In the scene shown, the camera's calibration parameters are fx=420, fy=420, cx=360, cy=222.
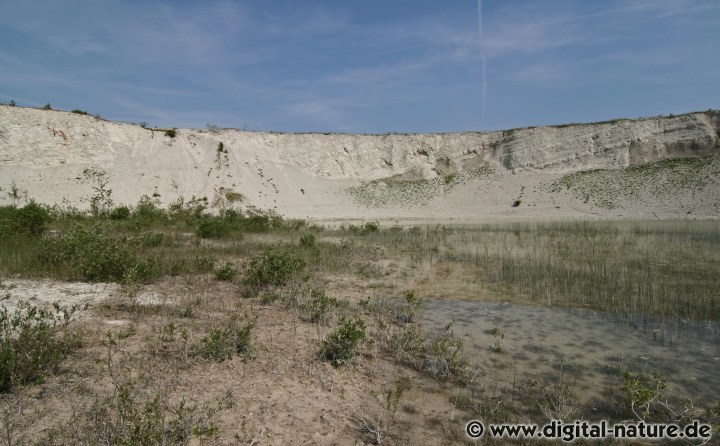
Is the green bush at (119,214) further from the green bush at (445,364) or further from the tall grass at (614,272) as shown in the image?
the green bush at (445,364)

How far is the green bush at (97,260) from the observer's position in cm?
893

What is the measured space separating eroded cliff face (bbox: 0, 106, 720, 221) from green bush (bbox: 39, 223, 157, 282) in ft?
91.2

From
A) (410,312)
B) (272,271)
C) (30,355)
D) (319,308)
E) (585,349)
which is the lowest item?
(585,349)

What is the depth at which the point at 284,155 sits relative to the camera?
50.8 metres

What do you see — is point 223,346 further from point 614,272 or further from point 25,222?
point 25,222

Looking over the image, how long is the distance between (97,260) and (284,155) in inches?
1684

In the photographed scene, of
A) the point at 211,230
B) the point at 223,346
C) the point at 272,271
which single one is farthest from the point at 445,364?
the point at 211,230

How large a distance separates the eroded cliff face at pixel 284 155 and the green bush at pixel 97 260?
27802 mm

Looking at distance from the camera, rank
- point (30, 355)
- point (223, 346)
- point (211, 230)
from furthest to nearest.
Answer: point (211, 230), point (223, 346), point (30, 355)

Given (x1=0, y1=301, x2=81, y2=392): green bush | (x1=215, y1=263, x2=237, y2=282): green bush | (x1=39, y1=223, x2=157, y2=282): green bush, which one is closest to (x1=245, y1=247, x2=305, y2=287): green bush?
(x1=215, y1=263, x2=237, y2=282): green bush

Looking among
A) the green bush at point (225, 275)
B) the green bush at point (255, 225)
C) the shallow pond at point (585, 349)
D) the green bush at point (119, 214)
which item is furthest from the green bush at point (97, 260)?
the green bush at point (119, 214)

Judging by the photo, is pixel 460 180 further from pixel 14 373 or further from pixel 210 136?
pixel 14 373

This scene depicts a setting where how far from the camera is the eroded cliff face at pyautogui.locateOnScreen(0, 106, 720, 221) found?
116 feet

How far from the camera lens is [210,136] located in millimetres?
46531
